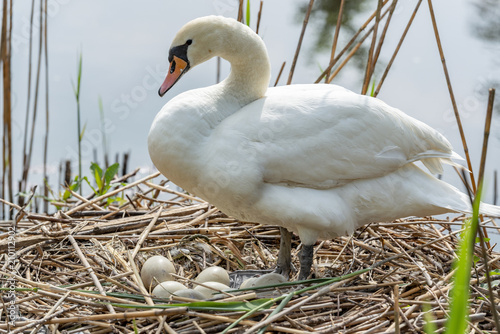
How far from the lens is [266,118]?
2.50 meters

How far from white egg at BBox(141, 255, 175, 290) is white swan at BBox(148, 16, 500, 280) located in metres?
0.46

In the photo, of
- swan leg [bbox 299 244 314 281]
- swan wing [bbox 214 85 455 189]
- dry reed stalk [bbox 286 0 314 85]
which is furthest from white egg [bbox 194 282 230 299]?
dry reed stalk [bbox 286 0 314 85]

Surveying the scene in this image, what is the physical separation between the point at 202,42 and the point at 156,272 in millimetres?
Result: 1125

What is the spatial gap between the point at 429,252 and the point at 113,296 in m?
1.72

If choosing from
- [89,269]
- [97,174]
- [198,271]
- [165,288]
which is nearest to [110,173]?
[97,174]

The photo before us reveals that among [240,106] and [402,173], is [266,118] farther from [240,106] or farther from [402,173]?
[402,173]

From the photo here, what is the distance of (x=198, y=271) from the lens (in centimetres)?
311

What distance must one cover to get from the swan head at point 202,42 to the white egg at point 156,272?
0.83 metres

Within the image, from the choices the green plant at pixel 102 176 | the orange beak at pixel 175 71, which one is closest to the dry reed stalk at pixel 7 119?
the green plant at pixel 102 176

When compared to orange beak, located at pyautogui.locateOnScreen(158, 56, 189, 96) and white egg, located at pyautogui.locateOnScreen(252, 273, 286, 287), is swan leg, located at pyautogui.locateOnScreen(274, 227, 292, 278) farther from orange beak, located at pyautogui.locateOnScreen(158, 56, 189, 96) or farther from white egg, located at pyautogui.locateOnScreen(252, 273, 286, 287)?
orange beak, located at pyautogui.locateOnScreen(158, 56, 189, 96)

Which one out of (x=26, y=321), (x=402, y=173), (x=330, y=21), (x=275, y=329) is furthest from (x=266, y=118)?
(x=330, y=21)

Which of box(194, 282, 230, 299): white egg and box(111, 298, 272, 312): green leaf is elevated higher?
box(111, 298, 272, 312): green leaf

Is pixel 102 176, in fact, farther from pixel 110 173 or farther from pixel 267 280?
pixel 267 280

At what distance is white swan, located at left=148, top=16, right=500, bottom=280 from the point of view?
2455 millimetres
